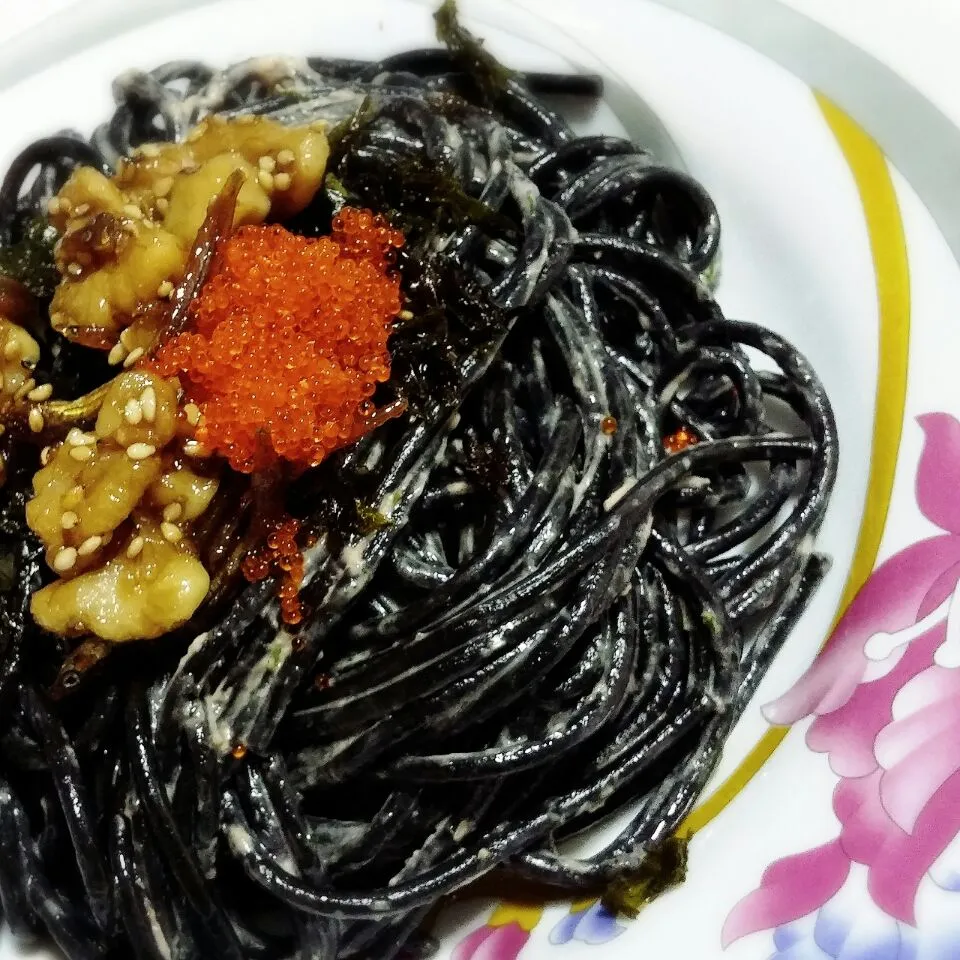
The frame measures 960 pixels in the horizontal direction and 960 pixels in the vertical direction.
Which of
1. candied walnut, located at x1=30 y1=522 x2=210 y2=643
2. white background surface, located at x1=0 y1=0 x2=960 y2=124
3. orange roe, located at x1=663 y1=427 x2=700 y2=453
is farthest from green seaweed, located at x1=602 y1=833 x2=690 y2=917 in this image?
white background surface, located at x1=0 y1=0 x2=960 y2=124

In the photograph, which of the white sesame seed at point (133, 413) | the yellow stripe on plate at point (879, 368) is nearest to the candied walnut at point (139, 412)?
the white sesame seed at point (133, 413)

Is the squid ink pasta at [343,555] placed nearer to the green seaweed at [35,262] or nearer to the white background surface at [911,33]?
the green seaweed at [35,262]

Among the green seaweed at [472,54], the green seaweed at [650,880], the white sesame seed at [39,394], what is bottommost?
the green seaweed at [650,880]

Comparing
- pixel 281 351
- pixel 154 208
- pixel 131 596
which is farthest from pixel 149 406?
pixel 154 208

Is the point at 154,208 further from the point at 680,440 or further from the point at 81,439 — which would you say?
the point at 680,440

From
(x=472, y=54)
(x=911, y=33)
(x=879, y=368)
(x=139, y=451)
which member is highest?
(x=911, y=33)
